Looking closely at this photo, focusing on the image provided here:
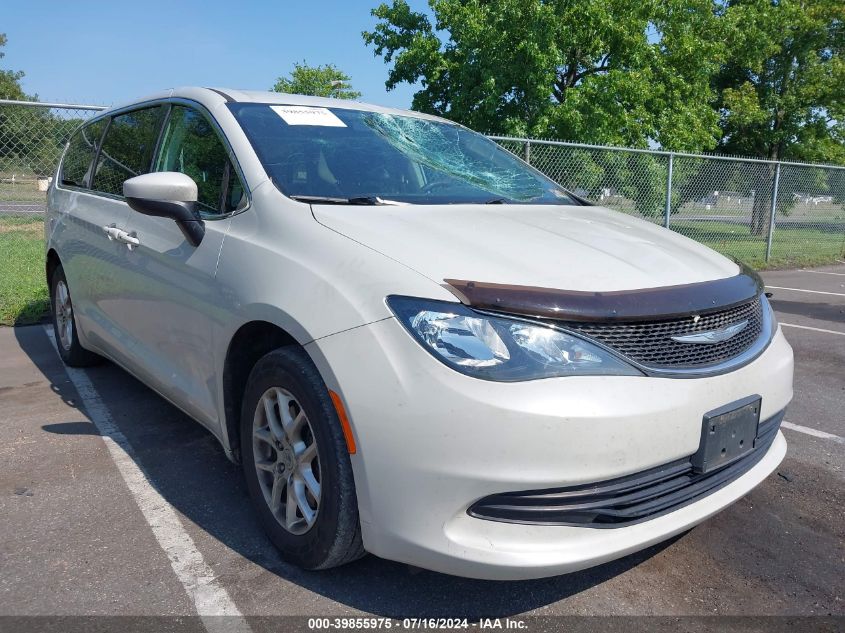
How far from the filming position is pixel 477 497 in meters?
1.88

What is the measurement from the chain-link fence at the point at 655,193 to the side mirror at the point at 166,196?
4.51 m

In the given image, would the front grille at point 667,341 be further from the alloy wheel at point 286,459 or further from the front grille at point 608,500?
the alloy wheel at point 286,459

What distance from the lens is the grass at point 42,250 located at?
21.2 ft

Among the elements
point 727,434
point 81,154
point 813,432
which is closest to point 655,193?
point 813,432

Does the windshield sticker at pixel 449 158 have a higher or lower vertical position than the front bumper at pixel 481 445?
higher

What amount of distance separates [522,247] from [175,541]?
67.2 inches

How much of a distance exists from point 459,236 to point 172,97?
195 centimetres

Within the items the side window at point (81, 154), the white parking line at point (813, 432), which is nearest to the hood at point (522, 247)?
the white parking line at point (813, 432)

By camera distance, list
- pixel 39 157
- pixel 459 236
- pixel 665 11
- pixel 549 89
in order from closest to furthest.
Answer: pixel 459 236 < pixel 39 157 < pixel 549 89 < pixel 665 11

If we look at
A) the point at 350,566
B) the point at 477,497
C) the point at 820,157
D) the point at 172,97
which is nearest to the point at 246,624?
the point at 350,566

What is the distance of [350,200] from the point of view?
2.64 m

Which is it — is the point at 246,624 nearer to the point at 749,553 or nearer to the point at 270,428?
the point at 270,428

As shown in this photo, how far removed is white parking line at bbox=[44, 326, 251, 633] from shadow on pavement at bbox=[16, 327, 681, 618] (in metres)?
0.04

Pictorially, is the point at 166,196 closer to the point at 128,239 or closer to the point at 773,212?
the point at 128,239
